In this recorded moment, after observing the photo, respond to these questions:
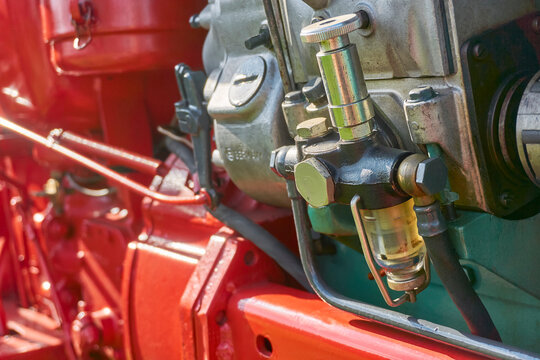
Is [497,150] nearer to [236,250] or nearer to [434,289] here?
[434,289]

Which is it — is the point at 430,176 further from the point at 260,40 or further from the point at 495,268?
the point at 260,40

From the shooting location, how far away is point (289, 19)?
45.0 inches

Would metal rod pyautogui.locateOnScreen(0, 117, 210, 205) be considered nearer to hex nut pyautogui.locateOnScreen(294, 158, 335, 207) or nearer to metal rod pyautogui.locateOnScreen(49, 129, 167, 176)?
metal rod pyautogui.locateOnScreen(49, 129, 167, 176)

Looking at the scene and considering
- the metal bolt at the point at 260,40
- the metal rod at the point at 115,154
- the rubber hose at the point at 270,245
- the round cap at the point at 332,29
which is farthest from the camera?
the metal rod at the point at 115,154

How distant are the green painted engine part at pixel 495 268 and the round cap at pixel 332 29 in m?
0.34

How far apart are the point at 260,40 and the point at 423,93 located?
38 cm

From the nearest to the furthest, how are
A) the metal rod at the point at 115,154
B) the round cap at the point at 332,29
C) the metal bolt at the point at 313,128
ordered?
1. the round cap at the point at 332,29
2. the metal bolt at the point at 313,128
3. the metal rod at the point at 115,154

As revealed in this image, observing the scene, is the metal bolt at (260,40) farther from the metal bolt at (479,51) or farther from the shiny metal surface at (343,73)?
the metal bolt at (479,51)

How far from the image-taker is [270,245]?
141 centimetres

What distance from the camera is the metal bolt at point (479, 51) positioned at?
918 mm

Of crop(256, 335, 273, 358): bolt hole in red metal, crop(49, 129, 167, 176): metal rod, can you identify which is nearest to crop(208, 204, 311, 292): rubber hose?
crop(256, 335, 273, 358): bolt hole in red metal

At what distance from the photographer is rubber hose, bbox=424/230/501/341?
3.19 feet

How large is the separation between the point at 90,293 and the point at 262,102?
118 centimetres

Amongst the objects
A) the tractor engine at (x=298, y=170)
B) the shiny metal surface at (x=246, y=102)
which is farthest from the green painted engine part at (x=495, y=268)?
the shiny metal surface at (x=246, y=102)
